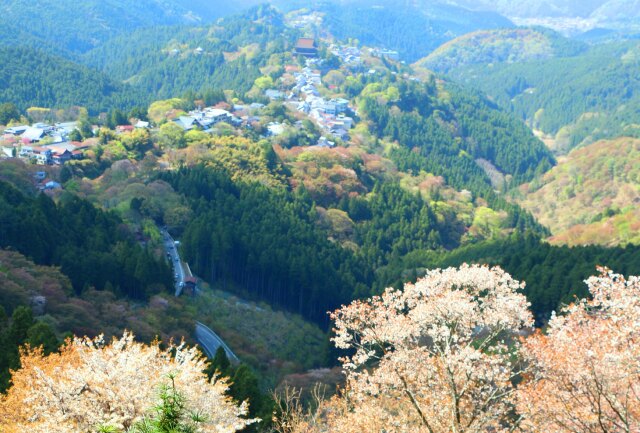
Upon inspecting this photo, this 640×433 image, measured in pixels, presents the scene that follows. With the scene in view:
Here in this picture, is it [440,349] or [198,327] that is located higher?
[440,349]

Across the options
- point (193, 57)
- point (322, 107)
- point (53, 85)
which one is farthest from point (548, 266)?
point (193, 57)

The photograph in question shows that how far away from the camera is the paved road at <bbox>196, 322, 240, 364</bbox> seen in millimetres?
43188

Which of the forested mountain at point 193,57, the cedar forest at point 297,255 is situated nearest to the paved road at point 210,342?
the cedar forest at point 297,255

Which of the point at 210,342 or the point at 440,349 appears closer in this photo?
the point at 440,349

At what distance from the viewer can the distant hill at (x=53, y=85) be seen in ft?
385

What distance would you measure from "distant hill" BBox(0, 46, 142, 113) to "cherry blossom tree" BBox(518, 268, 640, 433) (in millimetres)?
112859

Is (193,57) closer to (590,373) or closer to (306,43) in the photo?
(306,43)

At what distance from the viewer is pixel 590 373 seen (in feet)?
43.0

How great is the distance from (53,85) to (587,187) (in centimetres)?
9811

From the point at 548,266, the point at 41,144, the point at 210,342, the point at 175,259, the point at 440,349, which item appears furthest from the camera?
the point at 41,144

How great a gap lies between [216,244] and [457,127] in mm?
102224

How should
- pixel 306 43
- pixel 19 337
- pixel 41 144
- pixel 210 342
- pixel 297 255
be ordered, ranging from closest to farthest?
pixel 19 337, pixel 210 342, pixel 297 255, pixel 41 144, pixel 306 43

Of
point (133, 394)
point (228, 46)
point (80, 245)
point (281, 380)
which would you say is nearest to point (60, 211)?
point (80, 245)

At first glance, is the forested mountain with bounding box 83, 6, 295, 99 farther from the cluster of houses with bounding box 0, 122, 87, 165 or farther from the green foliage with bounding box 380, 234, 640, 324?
the green foliage with bounding box 380, 234, 640, 324
